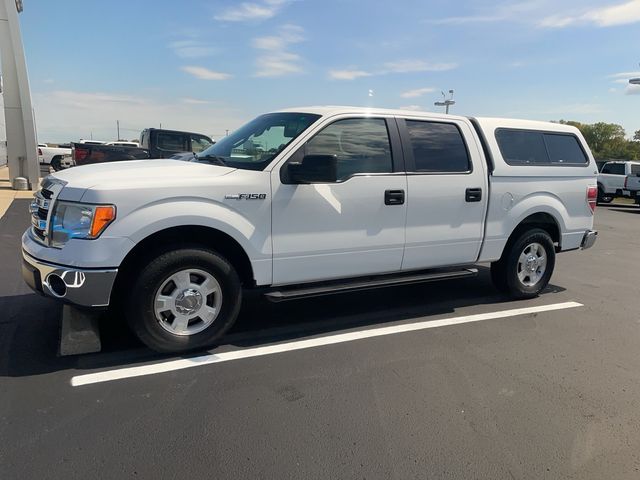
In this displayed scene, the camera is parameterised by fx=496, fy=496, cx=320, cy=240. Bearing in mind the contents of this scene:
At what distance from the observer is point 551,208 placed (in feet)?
18.3

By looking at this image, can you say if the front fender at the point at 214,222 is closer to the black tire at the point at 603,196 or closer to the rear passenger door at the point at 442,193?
the rear passenger door at the point at 442,193

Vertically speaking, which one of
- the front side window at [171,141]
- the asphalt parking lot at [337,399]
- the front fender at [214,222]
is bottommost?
the asphalt parking lot at [337,399]

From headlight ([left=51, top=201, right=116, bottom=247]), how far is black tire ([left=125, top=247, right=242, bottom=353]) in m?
0.44

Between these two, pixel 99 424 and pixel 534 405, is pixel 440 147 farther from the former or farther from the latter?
pixel 99 424

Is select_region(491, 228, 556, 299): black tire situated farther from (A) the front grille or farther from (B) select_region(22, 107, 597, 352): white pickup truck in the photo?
(A) the front grille

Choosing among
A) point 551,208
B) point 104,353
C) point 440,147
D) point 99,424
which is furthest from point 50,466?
point 551,208

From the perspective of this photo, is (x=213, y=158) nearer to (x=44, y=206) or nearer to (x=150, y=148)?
(x=44, y=206)

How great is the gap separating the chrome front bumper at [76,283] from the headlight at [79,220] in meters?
0.20

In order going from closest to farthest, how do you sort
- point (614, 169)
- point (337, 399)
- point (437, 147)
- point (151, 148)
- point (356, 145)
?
1. point (337, 399)
2. point (356, 145)
3. point (437, 147)
4. point (151, 148)
5. point (614, 169)

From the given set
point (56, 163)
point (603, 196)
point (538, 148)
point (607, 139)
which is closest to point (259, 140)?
point (538, 148)

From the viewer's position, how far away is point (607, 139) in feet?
238

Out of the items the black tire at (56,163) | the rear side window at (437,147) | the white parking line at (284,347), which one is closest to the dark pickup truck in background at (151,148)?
the rear side window at (437,147)

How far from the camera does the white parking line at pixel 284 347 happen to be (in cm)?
348

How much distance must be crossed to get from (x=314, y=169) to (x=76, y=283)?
6.24 feet
